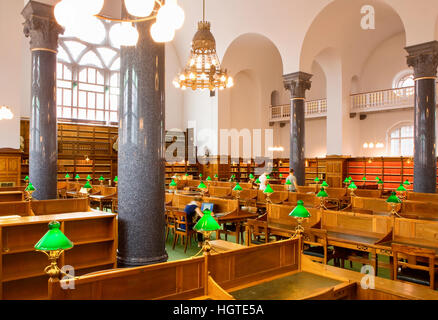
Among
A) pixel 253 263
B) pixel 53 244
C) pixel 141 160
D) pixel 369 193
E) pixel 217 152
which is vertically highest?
pixel 217 152

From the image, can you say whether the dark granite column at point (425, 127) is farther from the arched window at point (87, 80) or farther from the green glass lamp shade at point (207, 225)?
the arched window at point (87, 80)

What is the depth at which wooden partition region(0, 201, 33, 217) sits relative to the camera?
601cm

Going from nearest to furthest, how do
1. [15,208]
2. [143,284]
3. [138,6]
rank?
[143,284]
[138,6]
[15,208]

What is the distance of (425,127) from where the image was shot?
10633 millimetres

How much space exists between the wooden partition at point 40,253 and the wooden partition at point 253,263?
242 cm

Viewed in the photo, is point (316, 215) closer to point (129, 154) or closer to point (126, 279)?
point (129, 154)

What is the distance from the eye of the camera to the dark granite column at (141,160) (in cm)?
429

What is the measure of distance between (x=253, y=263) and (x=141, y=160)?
182 centimetres

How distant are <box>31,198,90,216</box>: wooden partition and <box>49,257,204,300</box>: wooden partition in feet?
13.9

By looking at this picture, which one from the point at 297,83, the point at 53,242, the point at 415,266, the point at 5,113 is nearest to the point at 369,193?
the point at 297,83

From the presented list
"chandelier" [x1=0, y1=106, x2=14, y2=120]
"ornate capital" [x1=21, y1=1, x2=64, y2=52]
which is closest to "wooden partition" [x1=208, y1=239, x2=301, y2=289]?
"ornate capital" [x1=21, y1=1, x2=64, y2=52]

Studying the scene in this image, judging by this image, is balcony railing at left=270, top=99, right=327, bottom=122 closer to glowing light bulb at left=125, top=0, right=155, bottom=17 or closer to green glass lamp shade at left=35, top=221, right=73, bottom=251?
glowing light bulb at left=125, top=0, right=155, bottom=17

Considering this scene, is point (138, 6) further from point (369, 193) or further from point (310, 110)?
point (310, 110)

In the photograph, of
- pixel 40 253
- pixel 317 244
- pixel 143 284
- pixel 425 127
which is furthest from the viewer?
pixel 425 127
